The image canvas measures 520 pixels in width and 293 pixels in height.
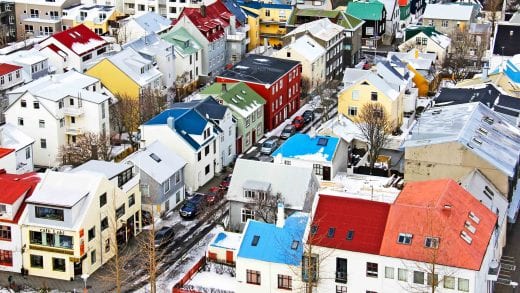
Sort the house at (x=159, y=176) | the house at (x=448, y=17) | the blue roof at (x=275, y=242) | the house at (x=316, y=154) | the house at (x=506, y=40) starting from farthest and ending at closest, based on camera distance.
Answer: the house at (x=448, y=17), the house at (x=506, y=40), the house at (x=316, y=154), the house at (x=159, y=176), the blue roof at (x=275, y=242)

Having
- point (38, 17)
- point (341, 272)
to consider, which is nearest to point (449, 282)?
point (341, 272)

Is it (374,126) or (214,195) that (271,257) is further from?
(374,126)

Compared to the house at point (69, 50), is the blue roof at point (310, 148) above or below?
below

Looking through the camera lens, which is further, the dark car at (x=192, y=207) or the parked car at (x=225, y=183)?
the parked car at (x=225, y=183)

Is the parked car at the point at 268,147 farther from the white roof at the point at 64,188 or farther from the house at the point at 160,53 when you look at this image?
the white roof at the point at 64,188

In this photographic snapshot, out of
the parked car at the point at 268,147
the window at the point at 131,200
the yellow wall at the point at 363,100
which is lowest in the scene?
the parked car at the point at 268,147

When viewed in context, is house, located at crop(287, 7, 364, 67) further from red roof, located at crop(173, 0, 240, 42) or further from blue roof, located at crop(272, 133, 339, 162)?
blue roof, located at crop(272, 133, 339, 162)

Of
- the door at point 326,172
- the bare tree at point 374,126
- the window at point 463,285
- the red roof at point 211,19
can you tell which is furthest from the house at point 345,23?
the window at point 463,285

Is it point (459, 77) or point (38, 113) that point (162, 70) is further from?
point (459, 77)

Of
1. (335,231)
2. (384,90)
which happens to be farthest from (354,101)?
(335,231)

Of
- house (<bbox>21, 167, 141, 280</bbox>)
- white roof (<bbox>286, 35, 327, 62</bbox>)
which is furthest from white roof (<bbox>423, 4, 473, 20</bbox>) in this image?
house (<bbox>21, 167, 141, 280</bbox>)
